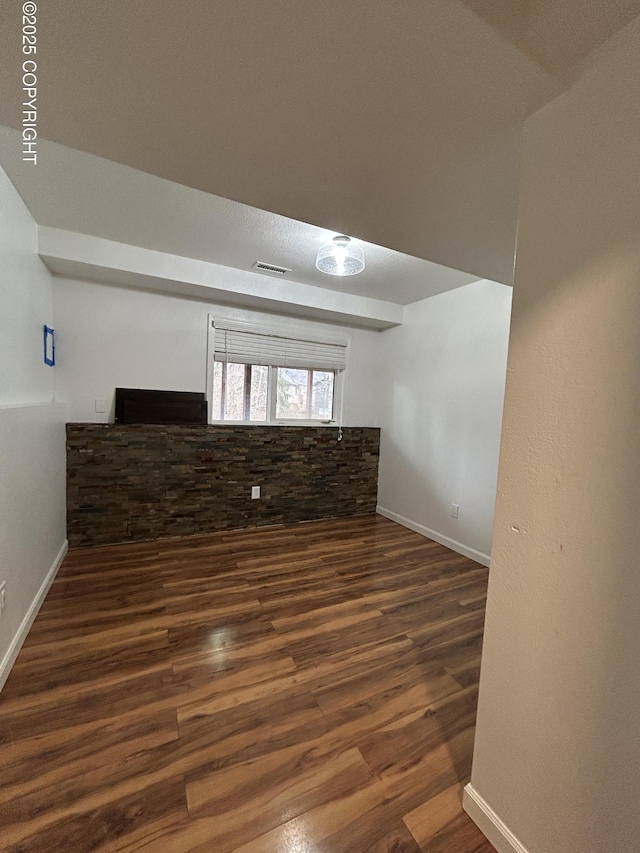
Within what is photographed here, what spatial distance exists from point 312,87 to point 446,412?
2.70 m

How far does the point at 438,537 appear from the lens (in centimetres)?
322

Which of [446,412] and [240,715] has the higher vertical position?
[446,412]

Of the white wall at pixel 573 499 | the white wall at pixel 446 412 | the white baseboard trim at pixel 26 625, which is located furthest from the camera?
the white wall at pixel 446 412

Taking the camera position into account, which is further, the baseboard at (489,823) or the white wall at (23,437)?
the white wall at (23,437)

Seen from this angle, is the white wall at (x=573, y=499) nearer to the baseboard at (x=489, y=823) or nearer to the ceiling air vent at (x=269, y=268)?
the baseboard at (x=489, y=823)

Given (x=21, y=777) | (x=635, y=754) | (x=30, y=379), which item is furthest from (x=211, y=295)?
(x=635, y=754)

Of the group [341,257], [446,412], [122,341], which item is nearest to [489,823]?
[341,257]

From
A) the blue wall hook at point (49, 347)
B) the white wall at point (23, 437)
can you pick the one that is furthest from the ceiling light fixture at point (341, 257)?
the blue wall hook at point (49, 347)

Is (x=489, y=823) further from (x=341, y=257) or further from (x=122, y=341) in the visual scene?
(x=122, y=341)

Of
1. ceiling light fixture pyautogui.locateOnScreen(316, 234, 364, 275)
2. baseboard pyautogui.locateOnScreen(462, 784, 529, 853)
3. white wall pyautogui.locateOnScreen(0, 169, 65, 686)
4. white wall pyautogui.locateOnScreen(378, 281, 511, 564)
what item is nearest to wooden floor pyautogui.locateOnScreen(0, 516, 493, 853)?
baseboard pyautogui.locateOnScreen(462, 784, 529, 853)

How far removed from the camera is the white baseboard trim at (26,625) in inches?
57.5

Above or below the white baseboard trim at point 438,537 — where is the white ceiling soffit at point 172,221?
above

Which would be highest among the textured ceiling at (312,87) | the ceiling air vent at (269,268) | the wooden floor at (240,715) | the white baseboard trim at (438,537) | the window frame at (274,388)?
the ceiling air vent at (269,268)

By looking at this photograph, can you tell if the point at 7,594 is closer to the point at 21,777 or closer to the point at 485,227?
the point at 21,777
